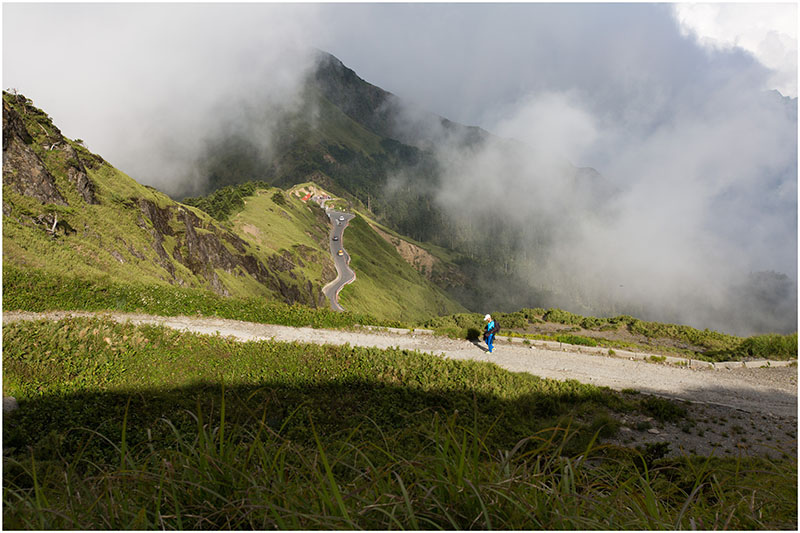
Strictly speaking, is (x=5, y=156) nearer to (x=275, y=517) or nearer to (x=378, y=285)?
(x=275, y=517)

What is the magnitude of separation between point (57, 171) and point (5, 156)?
4552mm

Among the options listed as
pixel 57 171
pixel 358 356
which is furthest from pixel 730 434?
pixel 57 171

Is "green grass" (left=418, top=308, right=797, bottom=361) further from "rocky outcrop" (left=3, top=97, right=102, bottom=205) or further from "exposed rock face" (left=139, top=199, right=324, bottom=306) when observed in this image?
"rocky outcrop" (left=3, top=97, right=102, bottom=205)

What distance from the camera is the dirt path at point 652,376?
42.7 ft

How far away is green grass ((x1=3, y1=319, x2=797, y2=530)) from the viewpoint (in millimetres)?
2455

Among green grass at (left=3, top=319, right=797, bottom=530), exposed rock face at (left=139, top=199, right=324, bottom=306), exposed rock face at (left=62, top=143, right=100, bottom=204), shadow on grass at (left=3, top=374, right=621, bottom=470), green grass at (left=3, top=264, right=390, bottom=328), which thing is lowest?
shadow on grass at (left=3, top=374, right=621, bottom=470)

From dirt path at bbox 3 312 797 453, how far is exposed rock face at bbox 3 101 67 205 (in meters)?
14.7

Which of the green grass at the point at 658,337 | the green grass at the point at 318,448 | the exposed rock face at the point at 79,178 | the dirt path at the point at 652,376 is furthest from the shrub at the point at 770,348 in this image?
the exposed rock face at the point at 79,178

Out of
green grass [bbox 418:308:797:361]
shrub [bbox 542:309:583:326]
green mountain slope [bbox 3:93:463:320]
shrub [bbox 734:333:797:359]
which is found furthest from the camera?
shrub [bbox 542:309:583:326]

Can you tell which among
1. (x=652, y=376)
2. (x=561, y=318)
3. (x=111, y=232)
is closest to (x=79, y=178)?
(x=111, y=232)

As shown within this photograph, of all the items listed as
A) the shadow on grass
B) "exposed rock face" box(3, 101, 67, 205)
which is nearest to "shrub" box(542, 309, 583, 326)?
the shadow on grass

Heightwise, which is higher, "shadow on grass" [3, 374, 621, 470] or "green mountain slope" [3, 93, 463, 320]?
"green mountain slope" [3, 93, 463, 320]

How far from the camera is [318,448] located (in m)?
2.89

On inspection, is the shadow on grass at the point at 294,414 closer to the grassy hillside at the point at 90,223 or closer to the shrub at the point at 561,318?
the grassy hillside at the point at 90,223
